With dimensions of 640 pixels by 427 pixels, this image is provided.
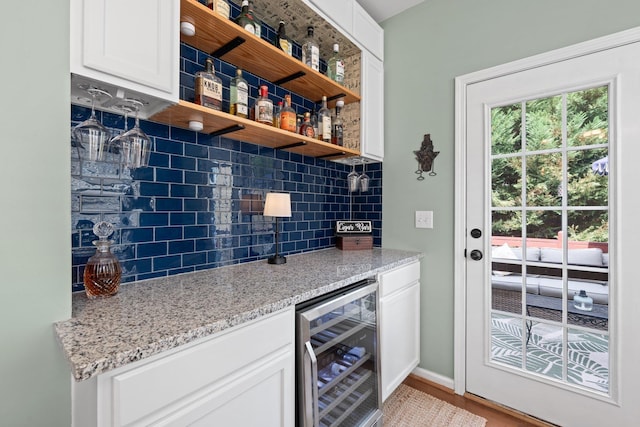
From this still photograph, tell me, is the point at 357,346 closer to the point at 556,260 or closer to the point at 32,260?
the point at 556,260

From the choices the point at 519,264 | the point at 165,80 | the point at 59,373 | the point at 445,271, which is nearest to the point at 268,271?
the point at 59,373

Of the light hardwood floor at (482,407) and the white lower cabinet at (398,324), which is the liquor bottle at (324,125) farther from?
the light hardwood floor at (482,407)

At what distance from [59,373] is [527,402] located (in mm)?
2300

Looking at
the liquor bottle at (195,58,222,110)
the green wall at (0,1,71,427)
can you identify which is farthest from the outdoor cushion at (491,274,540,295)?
the green wall at (0,1,71,427)

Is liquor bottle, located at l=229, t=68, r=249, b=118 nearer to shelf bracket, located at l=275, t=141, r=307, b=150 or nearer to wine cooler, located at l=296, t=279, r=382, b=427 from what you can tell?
shelf bracket, located at l=275, t=141, r=307, b=150

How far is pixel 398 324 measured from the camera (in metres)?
1.85

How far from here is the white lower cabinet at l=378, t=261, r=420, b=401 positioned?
1696mm

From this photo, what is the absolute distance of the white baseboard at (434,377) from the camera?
2.00 meters

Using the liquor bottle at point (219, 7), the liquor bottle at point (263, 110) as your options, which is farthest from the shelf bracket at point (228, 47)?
the liquor bottle at point (263, 110)

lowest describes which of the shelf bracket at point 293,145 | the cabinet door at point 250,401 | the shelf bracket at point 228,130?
the cabinet door at point 250,401

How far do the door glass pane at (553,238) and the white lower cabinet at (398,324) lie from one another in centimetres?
49

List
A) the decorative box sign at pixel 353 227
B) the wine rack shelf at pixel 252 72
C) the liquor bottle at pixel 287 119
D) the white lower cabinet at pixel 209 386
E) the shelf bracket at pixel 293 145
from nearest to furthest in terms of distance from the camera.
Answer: the white lower cabinet at pixel 209 386
the wine rack shelf at pixel 252 72
the liquor bottle at pixel 287 119
the shelf bracket at pixel 293 145
the decorative box sign at pixel 353 227

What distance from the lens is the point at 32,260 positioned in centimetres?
77

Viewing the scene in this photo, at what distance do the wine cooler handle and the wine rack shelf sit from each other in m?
1.05
